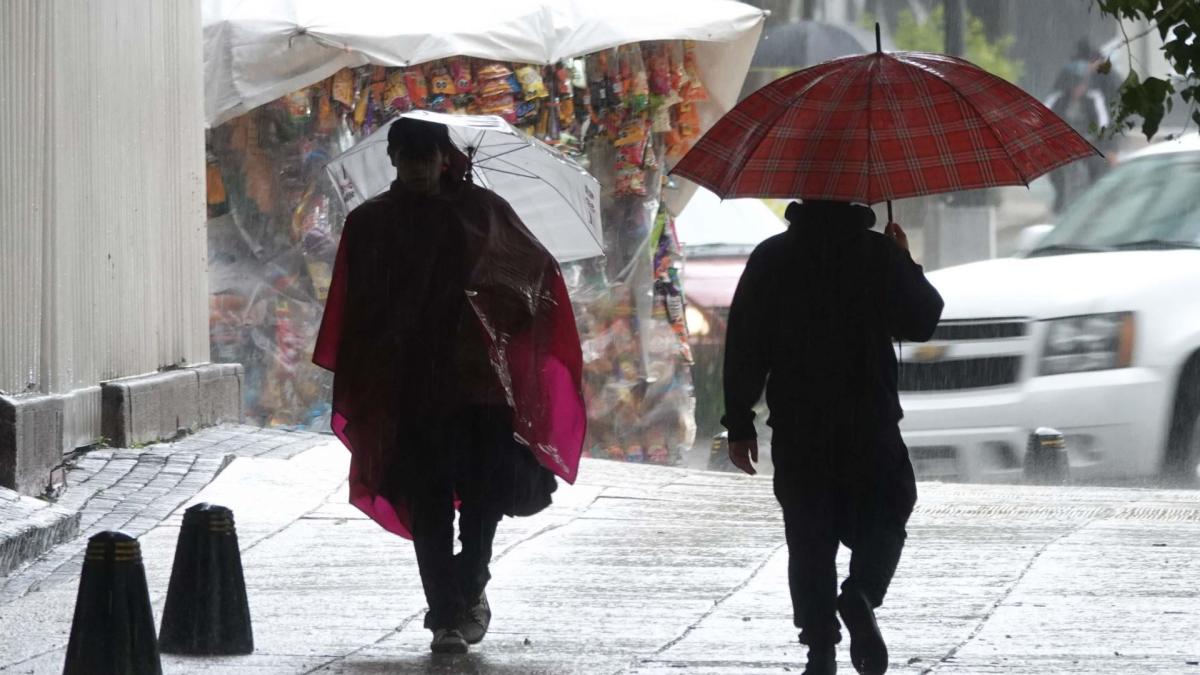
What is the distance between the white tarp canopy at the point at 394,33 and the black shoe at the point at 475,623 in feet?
19.5

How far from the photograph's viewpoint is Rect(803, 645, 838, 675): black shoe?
5242mm

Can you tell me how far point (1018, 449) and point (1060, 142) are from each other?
521 centimetres

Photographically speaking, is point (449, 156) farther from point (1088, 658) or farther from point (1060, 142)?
point (1088, 658)

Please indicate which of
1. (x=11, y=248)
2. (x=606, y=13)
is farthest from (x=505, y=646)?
(x=606, y=13)

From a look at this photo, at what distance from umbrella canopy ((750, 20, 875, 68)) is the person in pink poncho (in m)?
15.5

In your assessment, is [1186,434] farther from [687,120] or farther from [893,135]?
[893,135]

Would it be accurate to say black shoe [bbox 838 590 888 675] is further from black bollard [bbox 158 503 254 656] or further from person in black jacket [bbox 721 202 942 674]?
black bollard [bbox 158 503 254 656]

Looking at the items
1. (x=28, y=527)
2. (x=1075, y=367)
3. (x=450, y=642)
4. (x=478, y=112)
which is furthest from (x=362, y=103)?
(x=450, y=642)

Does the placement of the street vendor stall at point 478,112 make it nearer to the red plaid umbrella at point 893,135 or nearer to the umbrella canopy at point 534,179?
the umbrella canopy at point 534,179

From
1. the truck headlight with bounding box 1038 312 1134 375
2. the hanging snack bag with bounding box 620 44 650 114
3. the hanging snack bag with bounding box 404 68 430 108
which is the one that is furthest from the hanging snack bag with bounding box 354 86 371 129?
the truck headlight with bounding box 1038 312 1134 375

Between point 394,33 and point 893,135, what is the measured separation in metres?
6.70

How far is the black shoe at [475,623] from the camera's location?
239 inches

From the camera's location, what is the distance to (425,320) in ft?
19.7

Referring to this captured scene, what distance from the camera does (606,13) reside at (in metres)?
11.9
